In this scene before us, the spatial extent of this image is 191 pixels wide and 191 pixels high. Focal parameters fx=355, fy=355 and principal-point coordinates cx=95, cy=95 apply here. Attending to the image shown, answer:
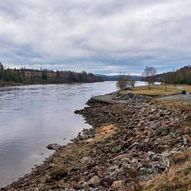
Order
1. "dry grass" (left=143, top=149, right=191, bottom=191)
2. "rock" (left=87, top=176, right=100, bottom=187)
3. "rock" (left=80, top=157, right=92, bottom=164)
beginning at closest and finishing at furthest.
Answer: "dry grass" (left=143, top=149, right=191, bottom=191) → "rock" (left=87, top=176, right=100, bottom=187) → "rock" (left=80, top=157, right=92, bottom=164)

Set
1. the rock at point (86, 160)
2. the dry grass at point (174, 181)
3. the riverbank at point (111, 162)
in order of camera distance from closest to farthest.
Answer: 1. the dry grass at point (174, 181)
2. the riverbank at point (111, 162)
3. the rock at point (86, 160)

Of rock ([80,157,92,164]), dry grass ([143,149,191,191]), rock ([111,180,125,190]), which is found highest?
dry grass ([143,149,191,191])

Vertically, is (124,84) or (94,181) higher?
(124,84)

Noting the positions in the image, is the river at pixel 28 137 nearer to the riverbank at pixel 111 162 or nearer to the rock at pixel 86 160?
the riverbank at pixel 111 162

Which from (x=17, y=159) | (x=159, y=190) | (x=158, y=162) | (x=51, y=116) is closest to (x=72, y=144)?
(x=17, y=159)

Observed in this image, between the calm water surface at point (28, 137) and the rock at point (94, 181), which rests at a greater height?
the rock at point (94, 181)

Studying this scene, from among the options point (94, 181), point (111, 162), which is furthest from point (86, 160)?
point (94, 181)

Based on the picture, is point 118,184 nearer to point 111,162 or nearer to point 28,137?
point 111,162

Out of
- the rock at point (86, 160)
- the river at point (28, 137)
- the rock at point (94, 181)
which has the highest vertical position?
the rock at point (94, 181)

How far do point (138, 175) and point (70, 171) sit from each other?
659 centimetres

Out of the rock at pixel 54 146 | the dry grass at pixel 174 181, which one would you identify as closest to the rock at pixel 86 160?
the rock at pixel 54 146

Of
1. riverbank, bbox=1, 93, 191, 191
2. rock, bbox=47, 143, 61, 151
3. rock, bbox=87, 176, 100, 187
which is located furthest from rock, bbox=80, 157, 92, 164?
rock, bbox=47, 143, 61, 151

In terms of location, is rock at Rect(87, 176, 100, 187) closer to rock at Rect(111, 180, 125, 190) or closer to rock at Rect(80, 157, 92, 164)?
rock at Rect(111, 180, 125, 190)

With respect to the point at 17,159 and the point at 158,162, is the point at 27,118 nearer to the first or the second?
the point at 17,159
